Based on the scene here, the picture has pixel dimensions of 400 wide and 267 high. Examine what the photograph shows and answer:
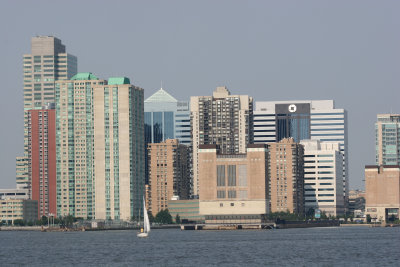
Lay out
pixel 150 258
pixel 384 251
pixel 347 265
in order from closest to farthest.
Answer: pixel 347 265
pixel 150 258
pixel 384 251

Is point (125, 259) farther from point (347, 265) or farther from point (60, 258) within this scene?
point (347, 265)

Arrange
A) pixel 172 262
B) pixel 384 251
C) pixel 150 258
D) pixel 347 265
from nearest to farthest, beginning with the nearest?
pixel 347 265
pixel 172 262
pixel 150 258
pixel 384 251

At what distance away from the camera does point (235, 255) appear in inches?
7485

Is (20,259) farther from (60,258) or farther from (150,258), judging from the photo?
(150,258)

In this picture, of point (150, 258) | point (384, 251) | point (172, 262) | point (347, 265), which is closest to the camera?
point (347, 265)

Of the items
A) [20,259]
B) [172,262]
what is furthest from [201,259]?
[20,259]

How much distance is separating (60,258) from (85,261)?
12.8m

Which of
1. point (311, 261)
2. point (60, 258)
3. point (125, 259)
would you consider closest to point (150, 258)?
point (125, 259)

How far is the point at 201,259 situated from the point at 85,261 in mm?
19959

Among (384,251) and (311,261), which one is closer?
(311,261)

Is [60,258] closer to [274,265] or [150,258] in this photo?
[150,258]

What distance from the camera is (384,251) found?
19988 centimetres

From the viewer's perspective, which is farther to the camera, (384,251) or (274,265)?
(384,251)

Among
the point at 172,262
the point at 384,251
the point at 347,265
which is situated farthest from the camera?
the point at 384,251
